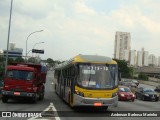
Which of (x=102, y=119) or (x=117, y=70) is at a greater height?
(x=117, y=70)

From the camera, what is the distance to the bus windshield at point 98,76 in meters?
19.2

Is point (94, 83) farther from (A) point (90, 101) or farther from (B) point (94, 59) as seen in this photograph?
(B) point (94, 59)

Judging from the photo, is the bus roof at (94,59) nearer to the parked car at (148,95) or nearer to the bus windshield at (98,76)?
the bus windshield at (98,76)

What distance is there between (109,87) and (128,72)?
139673 mm

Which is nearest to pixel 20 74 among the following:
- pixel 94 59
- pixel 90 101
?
pixel 94 59

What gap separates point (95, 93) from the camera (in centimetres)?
1892

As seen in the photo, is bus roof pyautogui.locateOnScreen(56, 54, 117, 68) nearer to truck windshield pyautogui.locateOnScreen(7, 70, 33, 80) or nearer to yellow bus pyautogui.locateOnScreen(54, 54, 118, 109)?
yellow bus pyautogui.locateOnScreen(54, 54, 118, 109)

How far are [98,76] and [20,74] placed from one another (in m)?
7.35

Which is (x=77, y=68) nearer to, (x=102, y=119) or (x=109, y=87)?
(x=109, y=87)

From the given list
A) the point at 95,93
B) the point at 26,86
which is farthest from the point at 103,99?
the point at 26,86

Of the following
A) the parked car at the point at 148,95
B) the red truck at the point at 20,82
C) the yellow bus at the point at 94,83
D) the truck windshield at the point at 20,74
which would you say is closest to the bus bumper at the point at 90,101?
the yellow bus at the point at 94,83

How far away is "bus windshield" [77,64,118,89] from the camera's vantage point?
19219 millimetres

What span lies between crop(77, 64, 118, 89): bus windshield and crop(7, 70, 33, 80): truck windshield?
627 cm

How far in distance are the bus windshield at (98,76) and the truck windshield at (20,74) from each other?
627 cm
